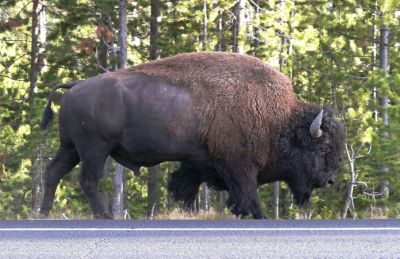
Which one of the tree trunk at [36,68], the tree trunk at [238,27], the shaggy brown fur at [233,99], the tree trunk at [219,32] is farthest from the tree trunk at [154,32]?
the shaggy brown fur at [233,99]

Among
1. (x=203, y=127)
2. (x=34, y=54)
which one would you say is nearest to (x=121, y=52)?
(x=34, y=54)

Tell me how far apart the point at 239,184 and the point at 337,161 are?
1623 millimetres

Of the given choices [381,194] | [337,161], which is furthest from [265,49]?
[337,161]

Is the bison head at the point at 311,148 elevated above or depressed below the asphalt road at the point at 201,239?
above

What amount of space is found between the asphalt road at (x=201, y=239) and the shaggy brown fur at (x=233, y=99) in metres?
3.12

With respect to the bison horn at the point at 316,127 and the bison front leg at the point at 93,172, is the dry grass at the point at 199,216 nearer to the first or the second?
the bison front leg at the point at 93,172

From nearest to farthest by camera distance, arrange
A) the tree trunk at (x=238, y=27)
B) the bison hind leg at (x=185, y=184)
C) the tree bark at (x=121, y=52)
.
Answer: the bison hind leg at (x=185, y=184) → the tree bark at (x=121, y=52) → the tree trunk at (x=238, y=27)

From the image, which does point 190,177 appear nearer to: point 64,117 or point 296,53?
point 64,117

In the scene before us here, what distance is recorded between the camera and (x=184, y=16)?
76.9 feet

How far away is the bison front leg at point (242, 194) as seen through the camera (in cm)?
996

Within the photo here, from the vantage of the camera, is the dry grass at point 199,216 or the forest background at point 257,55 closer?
the dry grass at point 199,216

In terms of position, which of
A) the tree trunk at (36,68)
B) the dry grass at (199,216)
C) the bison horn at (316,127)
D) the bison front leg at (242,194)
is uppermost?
the tree trunk at (36,68)

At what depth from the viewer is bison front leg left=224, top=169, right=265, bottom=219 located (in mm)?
9962

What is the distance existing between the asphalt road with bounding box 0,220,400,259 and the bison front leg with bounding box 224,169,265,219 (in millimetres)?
2716
